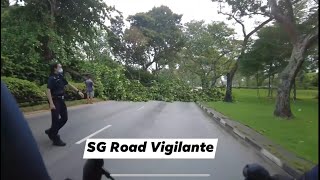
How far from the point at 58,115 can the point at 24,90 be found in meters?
0.22

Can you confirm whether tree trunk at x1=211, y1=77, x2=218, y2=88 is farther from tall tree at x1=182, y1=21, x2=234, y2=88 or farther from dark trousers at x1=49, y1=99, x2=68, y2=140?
dark trousers at x1=49, y1=99, x2=68, y2=140

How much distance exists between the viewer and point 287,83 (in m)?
1.10

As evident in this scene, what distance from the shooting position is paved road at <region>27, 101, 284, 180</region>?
118cm

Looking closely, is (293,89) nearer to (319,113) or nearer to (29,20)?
(319,113)

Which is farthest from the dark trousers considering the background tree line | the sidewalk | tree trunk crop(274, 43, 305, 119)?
tree trunk crop(274, 43, 305, 119)

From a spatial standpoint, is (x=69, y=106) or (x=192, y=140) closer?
(x=192, y=140)

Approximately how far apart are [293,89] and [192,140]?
36 cm

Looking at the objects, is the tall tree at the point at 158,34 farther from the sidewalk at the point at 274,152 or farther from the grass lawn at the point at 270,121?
the sidewalk at the point at 274,152

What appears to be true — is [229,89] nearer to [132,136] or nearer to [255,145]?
[255,145]

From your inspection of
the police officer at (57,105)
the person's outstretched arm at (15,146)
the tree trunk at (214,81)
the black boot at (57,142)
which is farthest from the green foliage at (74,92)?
the tree trunk at (214,81)

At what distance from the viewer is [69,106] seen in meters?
1.31

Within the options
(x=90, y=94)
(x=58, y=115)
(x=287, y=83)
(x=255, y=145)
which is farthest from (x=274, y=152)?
(x=58, y=115)

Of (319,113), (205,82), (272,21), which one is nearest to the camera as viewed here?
(319,113)

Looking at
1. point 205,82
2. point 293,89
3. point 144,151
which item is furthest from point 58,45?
point 293,89
